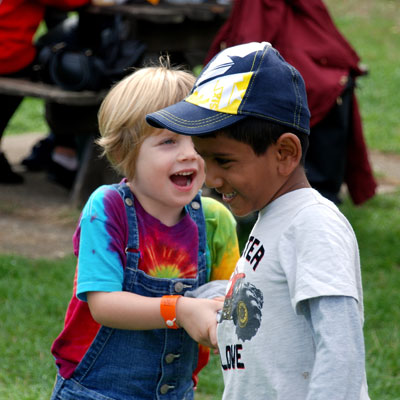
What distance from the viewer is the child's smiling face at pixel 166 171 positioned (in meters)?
2.21

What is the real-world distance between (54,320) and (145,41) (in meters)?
2.63

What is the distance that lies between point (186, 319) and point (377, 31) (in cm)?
1305

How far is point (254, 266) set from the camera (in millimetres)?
1641

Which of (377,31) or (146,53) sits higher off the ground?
(146,53)

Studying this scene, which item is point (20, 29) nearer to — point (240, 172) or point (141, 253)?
point (141, 253)

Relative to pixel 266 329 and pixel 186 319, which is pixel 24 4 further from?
pixel 266 329

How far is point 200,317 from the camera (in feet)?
6.24

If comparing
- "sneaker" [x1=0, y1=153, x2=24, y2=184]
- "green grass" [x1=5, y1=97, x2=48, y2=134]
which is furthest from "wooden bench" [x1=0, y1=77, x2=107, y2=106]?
"green grass" [x1=5, y1=97, x2=48, y2=134]

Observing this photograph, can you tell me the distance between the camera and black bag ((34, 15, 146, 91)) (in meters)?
5.40

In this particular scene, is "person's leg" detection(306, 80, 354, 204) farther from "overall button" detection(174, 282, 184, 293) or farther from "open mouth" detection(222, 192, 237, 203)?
"open mouth" detection(222, 192, 237, 203)

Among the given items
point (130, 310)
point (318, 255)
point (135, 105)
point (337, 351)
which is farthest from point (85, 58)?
point (337, 351)

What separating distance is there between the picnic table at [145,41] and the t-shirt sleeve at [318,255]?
403 centimetres

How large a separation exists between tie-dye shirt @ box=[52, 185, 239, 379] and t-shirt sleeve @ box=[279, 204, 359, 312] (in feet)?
2.16

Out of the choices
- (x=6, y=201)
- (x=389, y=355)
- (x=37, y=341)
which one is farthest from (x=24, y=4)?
(x=389, y=355)
